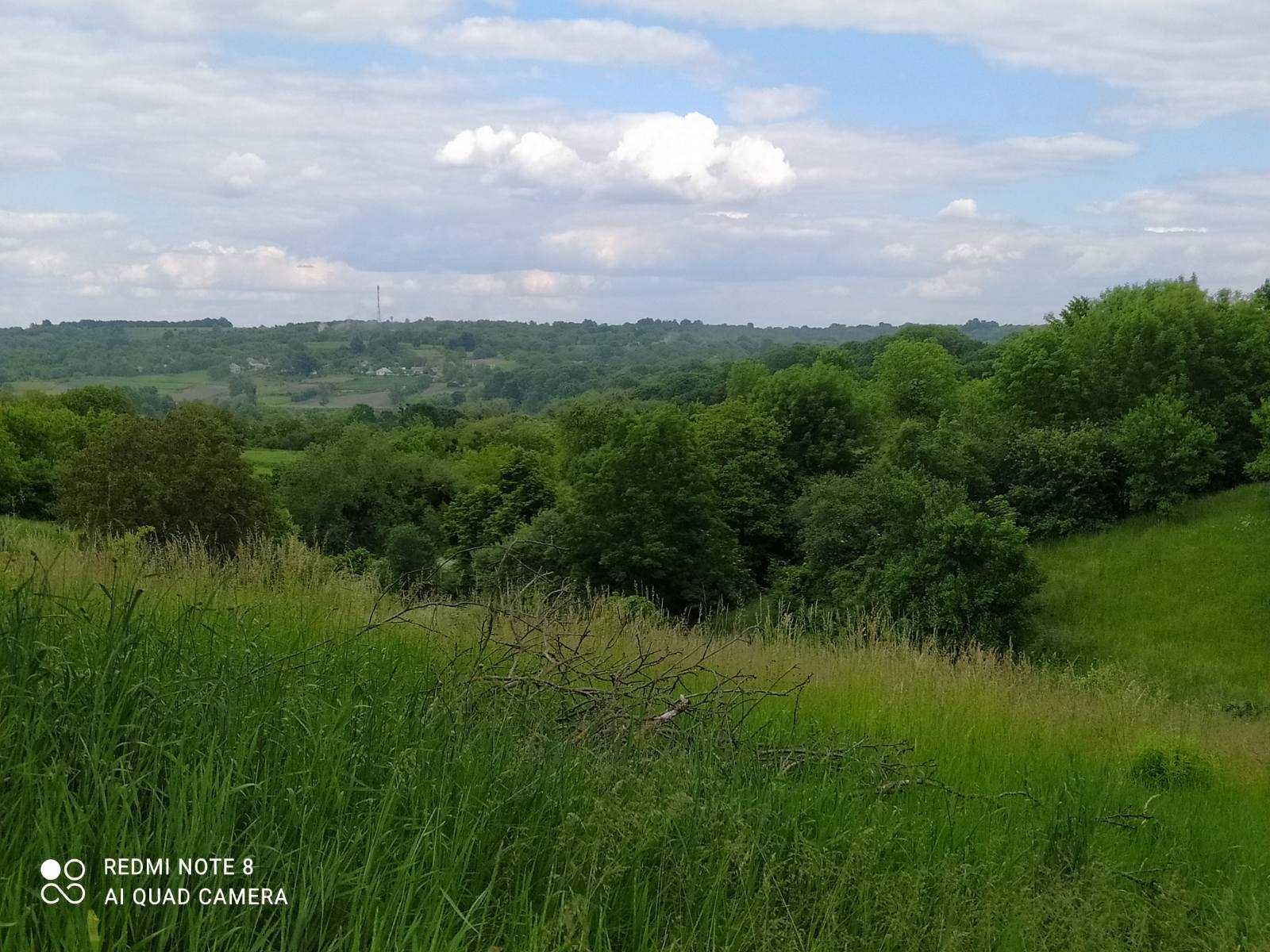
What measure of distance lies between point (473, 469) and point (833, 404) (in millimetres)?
36134

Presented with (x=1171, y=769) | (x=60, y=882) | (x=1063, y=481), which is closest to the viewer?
(x=60, y=882)

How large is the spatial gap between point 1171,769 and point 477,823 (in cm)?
631

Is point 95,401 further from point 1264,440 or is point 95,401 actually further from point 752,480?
point 1264,440

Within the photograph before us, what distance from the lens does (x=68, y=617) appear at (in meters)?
4.45

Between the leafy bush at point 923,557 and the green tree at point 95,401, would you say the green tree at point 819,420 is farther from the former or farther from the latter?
the green tree at point 95,401

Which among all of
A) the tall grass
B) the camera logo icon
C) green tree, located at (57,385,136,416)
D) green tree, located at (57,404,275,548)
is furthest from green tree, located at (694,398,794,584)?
the camera logo icon

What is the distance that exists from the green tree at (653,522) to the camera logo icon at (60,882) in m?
46.3

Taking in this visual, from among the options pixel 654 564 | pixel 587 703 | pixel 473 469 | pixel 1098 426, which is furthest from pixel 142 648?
pixel 473 469

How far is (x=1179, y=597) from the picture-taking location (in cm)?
4103

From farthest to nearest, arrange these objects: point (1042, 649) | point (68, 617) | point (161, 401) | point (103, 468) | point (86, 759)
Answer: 1. point (161, 401)
2. point (103, 468)
3. point (1042, 649)
4. point (68, 617)
5. point (86, 759)

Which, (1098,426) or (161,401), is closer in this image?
(1098,426)

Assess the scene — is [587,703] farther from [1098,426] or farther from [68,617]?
[1098,426]

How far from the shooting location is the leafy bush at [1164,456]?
47500 millimetres

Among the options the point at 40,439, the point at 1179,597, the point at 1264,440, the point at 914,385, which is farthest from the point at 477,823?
the point at 40,439
